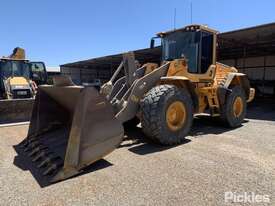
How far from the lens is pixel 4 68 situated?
34.0 feet

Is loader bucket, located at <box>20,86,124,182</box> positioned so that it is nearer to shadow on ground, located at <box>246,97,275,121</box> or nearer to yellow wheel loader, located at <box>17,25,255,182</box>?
yellow wheel loader, located at <box>17,25,255,182</box>

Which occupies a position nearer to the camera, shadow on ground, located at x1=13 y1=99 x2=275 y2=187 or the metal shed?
shadow on ground, located at x1=13 y1=99 x2=275 y2=187

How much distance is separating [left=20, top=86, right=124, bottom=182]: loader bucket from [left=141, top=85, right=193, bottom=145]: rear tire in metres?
0.86

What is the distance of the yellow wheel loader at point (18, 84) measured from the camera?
26.5 ft

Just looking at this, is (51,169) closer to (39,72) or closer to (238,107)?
(238,107)

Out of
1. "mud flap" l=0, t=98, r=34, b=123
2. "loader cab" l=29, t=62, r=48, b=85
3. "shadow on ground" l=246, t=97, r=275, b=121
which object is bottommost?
"shadow on ground" l=246, t=97, r=275, b=121

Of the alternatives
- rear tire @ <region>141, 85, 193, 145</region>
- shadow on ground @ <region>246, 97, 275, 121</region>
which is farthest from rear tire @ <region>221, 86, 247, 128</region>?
shadow on ground @ <region>246, 97, 275, 121</region>

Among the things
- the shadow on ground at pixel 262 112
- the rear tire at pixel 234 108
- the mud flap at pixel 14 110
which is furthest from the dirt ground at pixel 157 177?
the shadow on ground at pixel 262 112

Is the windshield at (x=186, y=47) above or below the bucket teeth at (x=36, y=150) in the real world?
above

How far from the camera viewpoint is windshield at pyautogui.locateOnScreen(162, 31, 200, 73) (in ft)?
20.4

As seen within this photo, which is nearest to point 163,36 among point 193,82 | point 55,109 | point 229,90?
point 193,82

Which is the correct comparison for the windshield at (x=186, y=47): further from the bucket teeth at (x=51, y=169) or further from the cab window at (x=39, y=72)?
the cab window at (x=39, y=72)

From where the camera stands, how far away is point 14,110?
8.13m

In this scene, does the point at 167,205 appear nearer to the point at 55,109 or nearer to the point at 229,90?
the point at 55,109
